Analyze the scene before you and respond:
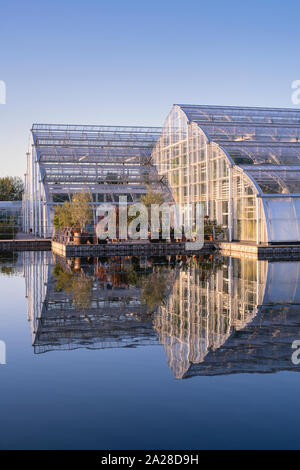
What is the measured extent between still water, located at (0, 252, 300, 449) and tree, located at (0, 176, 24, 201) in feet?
262

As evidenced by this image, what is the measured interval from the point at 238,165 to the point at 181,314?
82.5 feet

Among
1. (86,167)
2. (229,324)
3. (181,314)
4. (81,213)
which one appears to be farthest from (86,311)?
(86,167)

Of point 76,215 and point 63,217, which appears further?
point 63,217

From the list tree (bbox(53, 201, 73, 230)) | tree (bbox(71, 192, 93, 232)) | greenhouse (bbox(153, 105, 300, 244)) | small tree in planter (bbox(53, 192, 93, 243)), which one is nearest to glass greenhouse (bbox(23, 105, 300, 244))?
greenhouse (bbox(153, 105, 300, 244))

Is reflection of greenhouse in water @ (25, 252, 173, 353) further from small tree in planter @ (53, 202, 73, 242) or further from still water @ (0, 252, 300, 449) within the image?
small tree in planter @ (53, 202, 73, 242)

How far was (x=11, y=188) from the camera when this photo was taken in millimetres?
97938

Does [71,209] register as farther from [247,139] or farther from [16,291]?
[16,291]

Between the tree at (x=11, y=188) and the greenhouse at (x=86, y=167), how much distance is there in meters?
40.2

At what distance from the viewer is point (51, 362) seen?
980 cm

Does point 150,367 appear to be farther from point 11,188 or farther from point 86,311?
point 11,188

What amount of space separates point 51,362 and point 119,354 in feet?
4.01

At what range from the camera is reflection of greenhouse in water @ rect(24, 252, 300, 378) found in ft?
32.7
